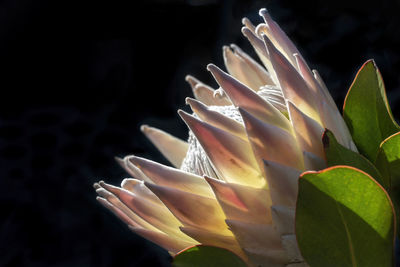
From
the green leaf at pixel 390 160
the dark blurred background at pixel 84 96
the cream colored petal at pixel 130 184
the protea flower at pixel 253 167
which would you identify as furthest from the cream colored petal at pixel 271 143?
the dark blurred background at pixel 84 96

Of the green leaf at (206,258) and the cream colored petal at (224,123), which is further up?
the cream colored petal at (224,123)

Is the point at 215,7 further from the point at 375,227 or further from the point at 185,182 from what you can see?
the point at 375,227

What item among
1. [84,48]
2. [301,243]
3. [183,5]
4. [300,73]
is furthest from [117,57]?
[301,243]

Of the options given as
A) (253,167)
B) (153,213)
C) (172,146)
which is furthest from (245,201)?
(172,146)

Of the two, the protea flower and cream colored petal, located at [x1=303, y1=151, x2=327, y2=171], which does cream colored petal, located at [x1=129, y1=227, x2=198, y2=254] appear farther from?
cream colored petal, located at [x1=303, y1=151, x2=327, y2=171]

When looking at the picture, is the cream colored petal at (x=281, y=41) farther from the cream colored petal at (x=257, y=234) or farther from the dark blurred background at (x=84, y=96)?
the dark blurred background at (x=84, y=96)

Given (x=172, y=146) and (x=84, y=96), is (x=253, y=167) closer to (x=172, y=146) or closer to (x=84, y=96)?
(x=172, y=146)

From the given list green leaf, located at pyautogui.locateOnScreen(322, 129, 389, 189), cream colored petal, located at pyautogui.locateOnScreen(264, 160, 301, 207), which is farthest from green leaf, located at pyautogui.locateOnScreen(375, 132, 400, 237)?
cream colored petal, located at pyautogui.locateOnScreen(264, 160, 301, 207)
